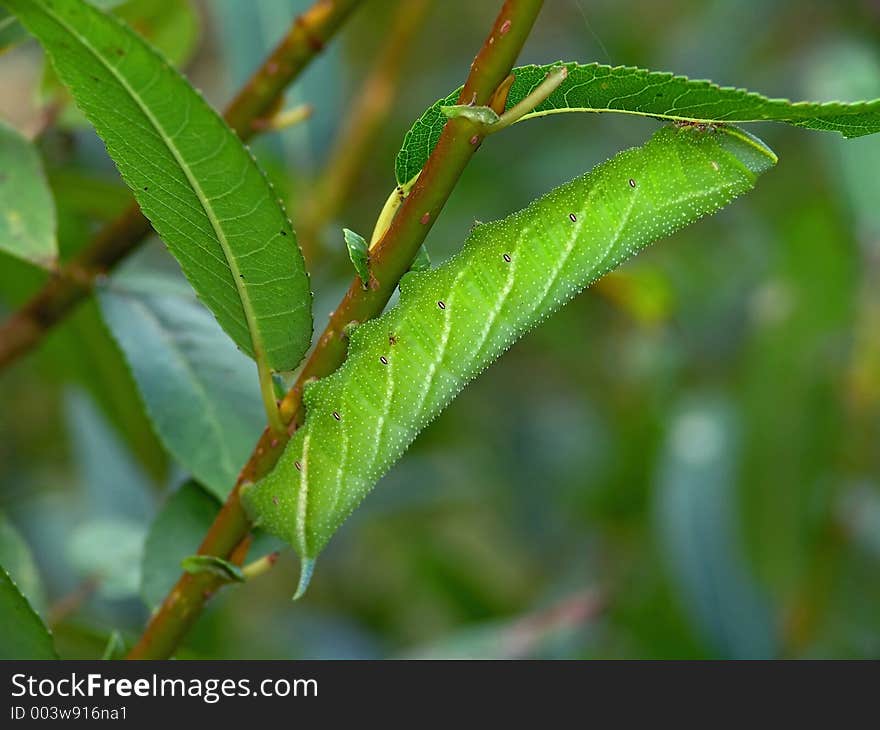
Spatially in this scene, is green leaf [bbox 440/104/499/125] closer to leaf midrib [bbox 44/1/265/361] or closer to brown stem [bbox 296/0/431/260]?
leaf midrib [bbox 44/1/265/361]

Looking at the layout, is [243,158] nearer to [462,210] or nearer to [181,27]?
[181,27]

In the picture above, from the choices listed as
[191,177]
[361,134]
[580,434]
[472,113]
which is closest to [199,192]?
[191,177]

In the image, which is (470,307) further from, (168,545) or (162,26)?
(162,26)

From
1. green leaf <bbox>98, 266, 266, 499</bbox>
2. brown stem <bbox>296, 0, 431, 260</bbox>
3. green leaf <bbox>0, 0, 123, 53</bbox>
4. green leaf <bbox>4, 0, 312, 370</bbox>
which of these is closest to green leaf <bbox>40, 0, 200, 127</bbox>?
green leaf <bbox>0, 0, 123, 53</bbox>

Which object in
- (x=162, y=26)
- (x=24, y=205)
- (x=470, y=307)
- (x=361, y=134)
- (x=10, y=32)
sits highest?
(x=361, y=134)

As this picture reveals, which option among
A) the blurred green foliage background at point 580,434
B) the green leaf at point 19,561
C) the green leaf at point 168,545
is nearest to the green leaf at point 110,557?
the blurred green foliage background at point 580,434
